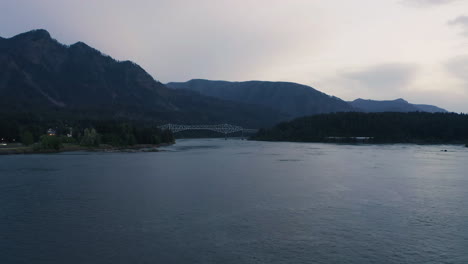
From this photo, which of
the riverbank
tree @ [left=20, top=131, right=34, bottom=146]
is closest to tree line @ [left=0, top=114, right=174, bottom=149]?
tree @ [left=20, top=131, right=34, bottom=146]

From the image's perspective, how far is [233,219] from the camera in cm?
1519

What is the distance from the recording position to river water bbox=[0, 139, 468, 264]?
11438 mm

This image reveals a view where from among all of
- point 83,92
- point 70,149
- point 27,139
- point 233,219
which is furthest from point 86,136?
point 83,92

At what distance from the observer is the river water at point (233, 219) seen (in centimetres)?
1144

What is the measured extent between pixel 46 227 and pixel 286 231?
27.5ft

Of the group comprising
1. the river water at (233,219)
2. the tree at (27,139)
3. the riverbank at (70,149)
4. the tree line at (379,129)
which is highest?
the tree line at (379,129)

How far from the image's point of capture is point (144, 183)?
2486 centimetres

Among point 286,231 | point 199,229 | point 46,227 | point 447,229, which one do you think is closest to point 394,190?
point 447,229

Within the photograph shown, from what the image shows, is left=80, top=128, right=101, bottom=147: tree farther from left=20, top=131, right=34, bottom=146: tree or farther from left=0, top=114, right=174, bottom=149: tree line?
left=20, top=131, right=34, bottom=146: tree

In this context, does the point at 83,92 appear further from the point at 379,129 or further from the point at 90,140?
the point at 379,129

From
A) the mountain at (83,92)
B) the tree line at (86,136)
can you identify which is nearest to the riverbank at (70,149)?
the tree line at (86,136)

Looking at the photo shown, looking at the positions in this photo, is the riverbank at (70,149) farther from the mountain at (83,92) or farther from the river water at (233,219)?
the mountain at (83,92)

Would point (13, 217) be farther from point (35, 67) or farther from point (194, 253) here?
point (35, 67)

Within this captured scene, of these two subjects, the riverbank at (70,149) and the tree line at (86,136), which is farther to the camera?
the tree line at (86,136)
